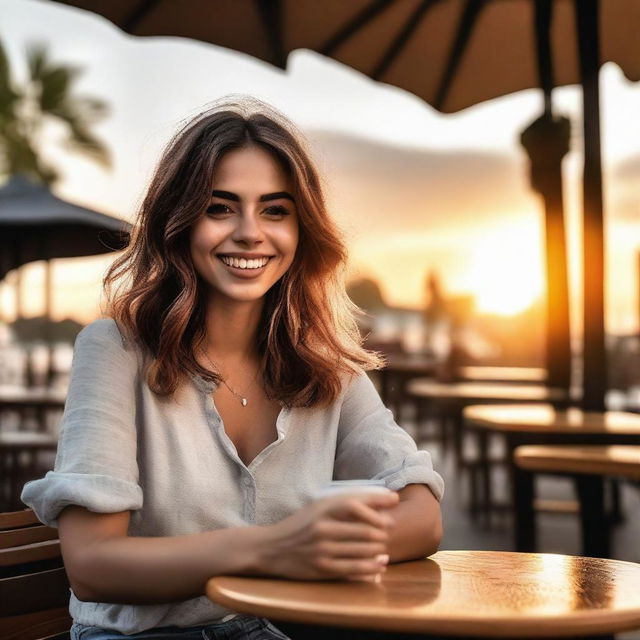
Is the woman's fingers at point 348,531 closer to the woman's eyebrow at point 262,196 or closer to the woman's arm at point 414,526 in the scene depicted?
the woman's arm at point 414,526

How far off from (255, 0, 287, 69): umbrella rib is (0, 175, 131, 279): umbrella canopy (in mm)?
2322

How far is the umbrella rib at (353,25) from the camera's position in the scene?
512 centimetres

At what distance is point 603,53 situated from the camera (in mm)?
5406

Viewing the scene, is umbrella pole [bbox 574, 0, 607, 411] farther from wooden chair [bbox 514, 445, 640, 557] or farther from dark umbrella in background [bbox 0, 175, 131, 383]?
dark umbrella in background [bbox 0, 175, 131, 383]

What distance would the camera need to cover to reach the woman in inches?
54.4

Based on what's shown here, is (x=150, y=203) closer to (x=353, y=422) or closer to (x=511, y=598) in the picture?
(x=353, y=422)

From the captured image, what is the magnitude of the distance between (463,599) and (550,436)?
306 centimetres

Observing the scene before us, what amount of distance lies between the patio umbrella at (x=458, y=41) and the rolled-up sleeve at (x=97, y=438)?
9.60 ft

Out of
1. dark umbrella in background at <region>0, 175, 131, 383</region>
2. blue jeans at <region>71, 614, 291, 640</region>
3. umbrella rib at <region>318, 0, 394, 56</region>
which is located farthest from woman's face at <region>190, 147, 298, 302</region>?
dark umbrella in background at <region>0, 175, 131, 383</region>

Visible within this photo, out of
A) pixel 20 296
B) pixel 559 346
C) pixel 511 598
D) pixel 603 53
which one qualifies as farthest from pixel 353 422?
pixel 20 296

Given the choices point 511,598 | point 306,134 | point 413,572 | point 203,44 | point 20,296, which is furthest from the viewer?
point 20,296

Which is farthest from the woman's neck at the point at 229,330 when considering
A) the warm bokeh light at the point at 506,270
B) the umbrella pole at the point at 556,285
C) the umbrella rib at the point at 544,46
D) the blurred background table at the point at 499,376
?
the warm bokeh light at the point at 506,270

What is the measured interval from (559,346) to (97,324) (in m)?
5.36

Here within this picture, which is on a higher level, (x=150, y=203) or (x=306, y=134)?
(x=306, y=134)
